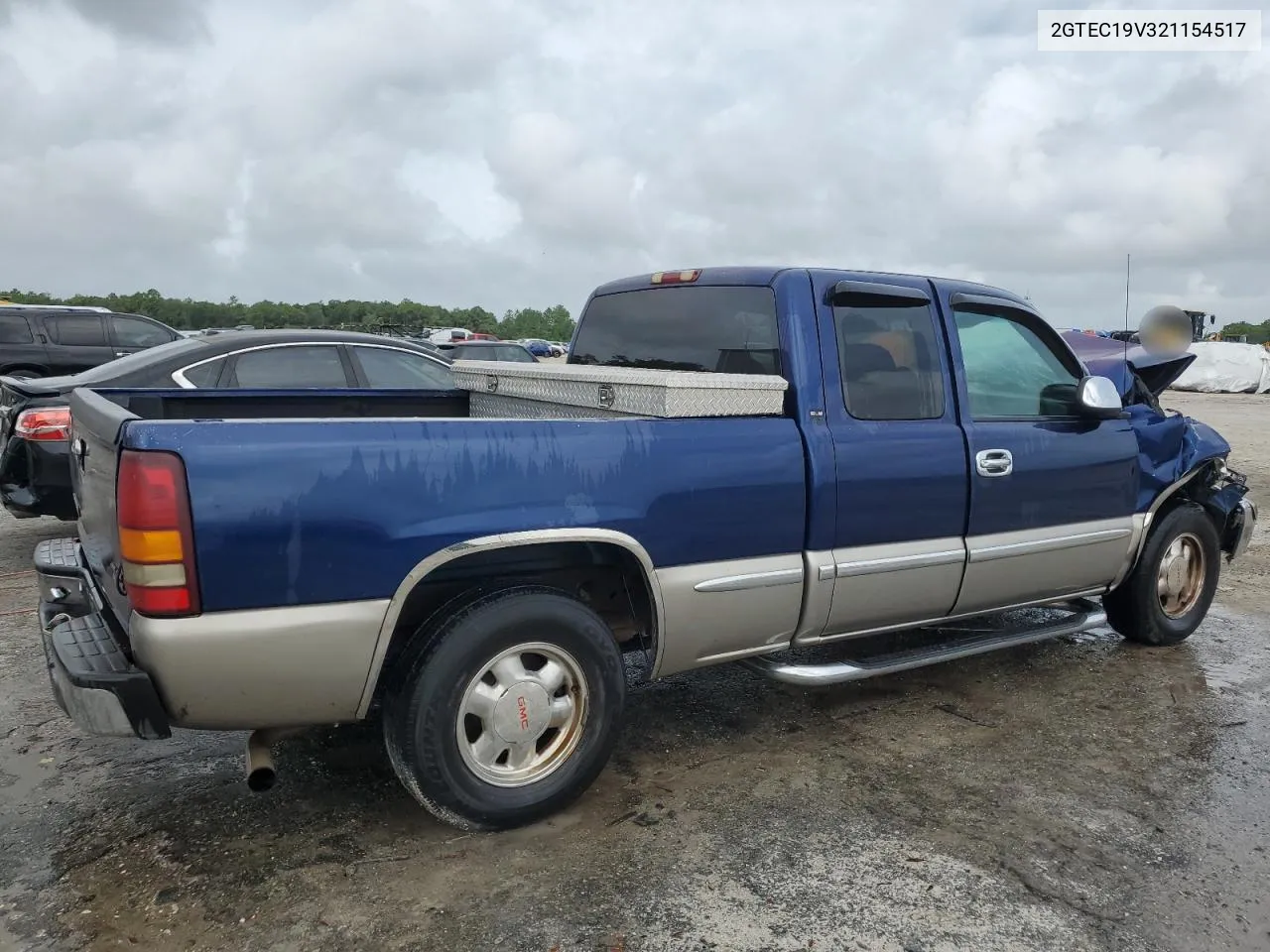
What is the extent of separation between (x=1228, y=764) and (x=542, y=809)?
8.94ft

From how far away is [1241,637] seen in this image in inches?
218

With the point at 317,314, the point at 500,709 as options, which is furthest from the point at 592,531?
the point at 317,314

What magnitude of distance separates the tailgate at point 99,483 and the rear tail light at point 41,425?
3.13 metres

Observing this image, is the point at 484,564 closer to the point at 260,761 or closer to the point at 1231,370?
the point at 260,761

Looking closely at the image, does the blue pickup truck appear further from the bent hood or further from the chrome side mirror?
the bent hood

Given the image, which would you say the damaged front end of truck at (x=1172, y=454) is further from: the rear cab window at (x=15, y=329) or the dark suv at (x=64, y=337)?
the rear cab window at (x=15, y=329)

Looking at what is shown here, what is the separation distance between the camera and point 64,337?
14.9 meters

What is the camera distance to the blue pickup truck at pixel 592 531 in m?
2.65

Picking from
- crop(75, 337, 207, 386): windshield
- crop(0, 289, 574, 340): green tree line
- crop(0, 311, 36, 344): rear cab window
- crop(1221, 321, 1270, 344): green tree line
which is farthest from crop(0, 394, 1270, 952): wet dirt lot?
crop(1221, 321, 1270, 344): green tree line

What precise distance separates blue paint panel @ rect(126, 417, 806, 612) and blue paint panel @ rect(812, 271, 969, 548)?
0.79 feet

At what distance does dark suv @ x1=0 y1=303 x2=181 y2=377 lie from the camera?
14.5 metres

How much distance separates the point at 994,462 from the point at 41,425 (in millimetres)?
5718

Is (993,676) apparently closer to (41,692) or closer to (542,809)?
(542,809)

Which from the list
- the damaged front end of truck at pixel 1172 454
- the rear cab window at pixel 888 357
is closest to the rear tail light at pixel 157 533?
the rear cab window at pixel 888 357
